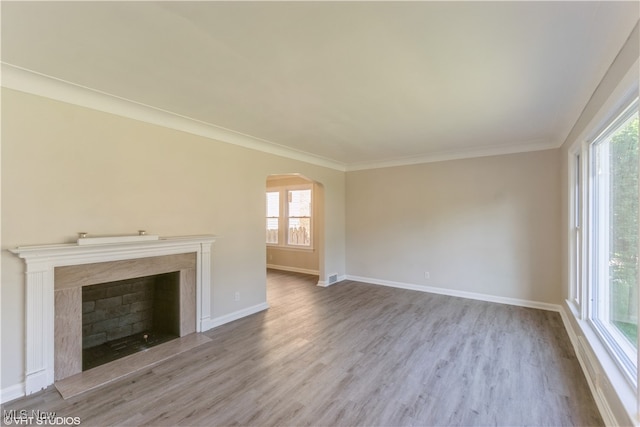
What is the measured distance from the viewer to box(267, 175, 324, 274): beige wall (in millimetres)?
6964

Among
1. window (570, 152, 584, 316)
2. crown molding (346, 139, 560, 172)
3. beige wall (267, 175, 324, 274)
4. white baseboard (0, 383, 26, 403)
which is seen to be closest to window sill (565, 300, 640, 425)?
window (570, 152, 584, 316)

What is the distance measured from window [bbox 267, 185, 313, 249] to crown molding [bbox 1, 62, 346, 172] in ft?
9.60

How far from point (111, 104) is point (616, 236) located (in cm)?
473

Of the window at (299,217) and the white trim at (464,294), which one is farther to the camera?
the window at (299,217)

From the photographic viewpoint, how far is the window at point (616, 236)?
1940mm

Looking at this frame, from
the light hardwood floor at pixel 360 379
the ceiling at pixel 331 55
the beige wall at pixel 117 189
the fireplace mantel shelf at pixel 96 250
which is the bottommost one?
the light hardwood floor at pixel 360 379

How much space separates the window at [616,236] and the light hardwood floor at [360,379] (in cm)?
54

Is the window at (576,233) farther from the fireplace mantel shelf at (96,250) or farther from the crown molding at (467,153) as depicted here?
the fireplace mantel shelf at (96,250)

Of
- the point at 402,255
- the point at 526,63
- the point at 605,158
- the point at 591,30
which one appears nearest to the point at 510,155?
the point at 605,158

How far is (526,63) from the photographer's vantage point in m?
2.06

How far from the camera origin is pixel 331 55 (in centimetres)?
196

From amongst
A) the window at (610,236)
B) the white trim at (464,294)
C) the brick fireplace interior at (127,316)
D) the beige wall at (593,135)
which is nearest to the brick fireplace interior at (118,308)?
the brick fireplace interior at (127,316)

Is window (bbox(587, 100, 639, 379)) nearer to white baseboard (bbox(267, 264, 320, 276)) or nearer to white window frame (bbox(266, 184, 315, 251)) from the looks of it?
white baseboard (bbox(267, 264, 320, 276))

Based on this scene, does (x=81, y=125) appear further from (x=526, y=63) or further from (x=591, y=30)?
(x=591, y=30)
